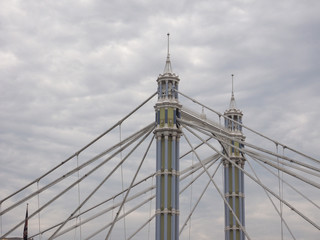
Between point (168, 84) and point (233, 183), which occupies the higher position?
point (168, 84)

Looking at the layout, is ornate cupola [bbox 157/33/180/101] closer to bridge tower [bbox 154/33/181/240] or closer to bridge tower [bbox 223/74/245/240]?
bridge tower [bbox 154/33/181/240]

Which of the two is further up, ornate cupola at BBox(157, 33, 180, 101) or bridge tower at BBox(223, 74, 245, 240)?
ornate cupola at BBox(157, 33, 180, 101)

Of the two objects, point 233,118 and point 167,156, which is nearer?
point 167,156

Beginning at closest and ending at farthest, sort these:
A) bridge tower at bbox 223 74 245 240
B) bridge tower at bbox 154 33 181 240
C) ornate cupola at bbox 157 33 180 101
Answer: bridge tower at bbox 154 33 181 240 → ornate cupola at bbox 157 33 180 101 → bridge tower at bbox 223 74 245 240

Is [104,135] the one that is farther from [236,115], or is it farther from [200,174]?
[236,115]

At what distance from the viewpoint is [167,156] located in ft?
224

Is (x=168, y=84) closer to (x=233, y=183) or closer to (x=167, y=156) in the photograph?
(x=167, y=156)

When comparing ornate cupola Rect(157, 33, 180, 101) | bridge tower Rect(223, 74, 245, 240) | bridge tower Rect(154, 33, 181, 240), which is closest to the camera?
bridge tower Rect(154, 33, 181, 240)

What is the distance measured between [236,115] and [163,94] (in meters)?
18.8

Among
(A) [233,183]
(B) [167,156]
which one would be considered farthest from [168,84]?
(A) [233,183]

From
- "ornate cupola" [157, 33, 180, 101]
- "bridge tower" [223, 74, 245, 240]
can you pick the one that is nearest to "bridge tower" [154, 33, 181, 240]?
"ornate cupola" [157, 33, 180, 101]

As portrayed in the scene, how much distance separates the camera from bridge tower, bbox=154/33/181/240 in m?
66.3

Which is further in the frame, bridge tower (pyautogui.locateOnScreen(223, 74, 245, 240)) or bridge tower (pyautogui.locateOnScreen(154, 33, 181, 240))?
bridge tower (pyautogui.locateOnScreen(223, 74, 245, 240))

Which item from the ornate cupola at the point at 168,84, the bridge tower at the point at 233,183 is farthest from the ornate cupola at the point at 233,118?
the ornate cupola at the point at 168,84
